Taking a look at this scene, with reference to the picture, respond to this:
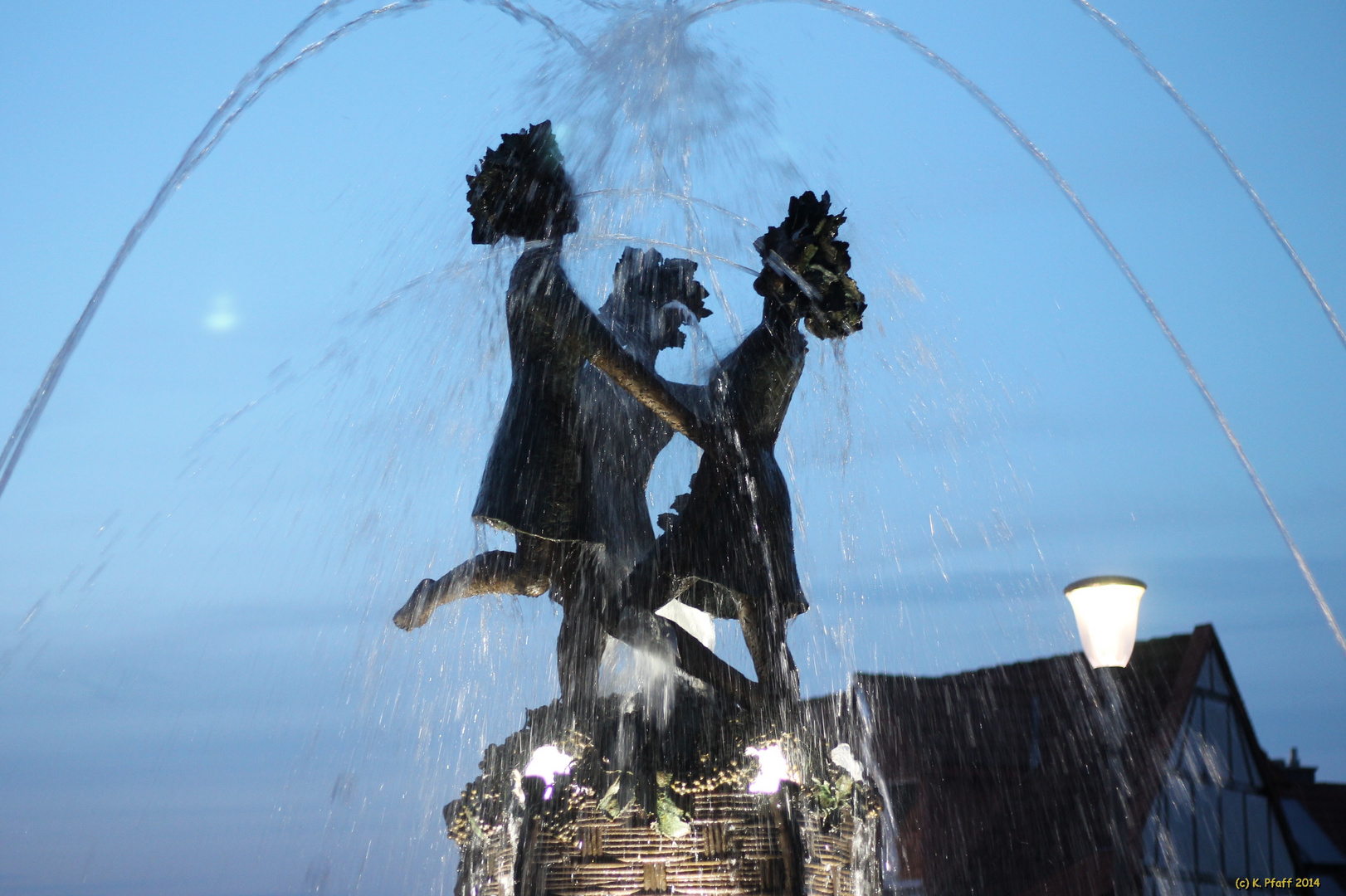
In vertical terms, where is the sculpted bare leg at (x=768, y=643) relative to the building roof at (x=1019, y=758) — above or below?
below

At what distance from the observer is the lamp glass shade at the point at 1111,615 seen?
5008 millimetres

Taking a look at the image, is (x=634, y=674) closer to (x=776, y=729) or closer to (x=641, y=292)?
(x=776, y=729)

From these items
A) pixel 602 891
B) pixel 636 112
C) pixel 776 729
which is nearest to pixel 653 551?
pixel 776 729

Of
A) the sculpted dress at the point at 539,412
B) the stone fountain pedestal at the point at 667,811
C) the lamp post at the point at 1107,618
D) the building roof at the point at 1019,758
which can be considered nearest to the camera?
the stone fountain pedestal at the point at 667,811

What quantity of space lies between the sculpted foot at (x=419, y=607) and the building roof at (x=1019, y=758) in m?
10.5

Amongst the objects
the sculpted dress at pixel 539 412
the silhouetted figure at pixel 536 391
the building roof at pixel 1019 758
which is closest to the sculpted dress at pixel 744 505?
the silhouetted figure at pixel 536 391

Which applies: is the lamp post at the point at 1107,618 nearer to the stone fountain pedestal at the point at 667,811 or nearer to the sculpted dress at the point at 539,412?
the stone fountain pedestal at the point at 667,811

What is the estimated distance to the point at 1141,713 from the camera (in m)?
15.1

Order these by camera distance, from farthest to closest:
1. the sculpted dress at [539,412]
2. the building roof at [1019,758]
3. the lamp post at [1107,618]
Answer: the building roof at [1019,758]
the sculpted dress at [539,412]
the lamp post at [1107,618]

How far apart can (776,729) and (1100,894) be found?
9798 millimetres

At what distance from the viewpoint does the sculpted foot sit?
5.48 meters

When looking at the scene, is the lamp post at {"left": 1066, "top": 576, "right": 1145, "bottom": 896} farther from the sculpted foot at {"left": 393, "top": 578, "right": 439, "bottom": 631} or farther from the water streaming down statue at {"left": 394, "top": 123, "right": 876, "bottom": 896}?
the sculpted foot at {"left": 393, "top": 578, "right": 439, "bottom": 631}

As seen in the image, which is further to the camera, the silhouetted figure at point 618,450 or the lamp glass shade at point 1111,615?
the silhouetted figure at point 618,450

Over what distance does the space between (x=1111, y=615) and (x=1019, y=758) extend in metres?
12.5
